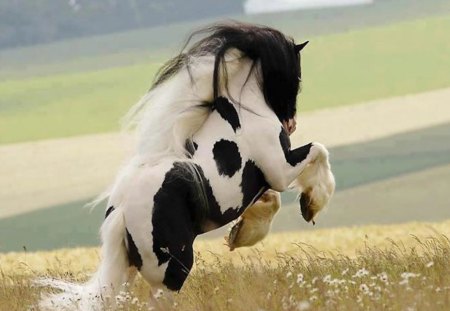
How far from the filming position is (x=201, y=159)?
6820mm

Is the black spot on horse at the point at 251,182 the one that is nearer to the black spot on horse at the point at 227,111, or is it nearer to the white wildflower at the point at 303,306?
the black spot on horse at the point at 227,111

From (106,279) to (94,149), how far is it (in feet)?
50.8

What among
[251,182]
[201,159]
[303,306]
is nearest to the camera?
[303,306]

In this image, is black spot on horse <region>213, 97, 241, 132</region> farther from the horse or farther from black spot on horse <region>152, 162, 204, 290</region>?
black spot on horse <region>152, 162, 204, 290</region>

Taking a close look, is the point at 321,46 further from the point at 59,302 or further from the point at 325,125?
the point at 59,302

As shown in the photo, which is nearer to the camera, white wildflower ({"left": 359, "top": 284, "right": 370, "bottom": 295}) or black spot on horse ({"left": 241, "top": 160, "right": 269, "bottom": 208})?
white wildflower ({"left": 359, "top": 284, "right": 370, "bottom": 295})

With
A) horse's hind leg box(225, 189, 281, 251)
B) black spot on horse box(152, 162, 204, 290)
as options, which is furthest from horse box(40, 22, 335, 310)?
horse's hind leg box(225, 189, 281, 251)

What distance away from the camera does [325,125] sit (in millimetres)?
22156

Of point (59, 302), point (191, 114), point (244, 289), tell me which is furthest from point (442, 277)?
point (59, 302)

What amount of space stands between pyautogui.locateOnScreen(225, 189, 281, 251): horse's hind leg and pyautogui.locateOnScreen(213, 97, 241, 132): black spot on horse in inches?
20.6

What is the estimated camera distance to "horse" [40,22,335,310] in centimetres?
652

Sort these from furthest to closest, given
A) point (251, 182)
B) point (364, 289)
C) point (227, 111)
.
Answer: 1. point (227, 111)
2. point (251, 182)
3. point (364, 289)

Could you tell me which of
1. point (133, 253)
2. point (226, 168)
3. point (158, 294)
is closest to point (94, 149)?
point (226, 168)

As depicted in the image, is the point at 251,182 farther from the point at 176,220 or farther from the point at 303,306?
the point at 303,306
